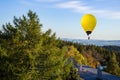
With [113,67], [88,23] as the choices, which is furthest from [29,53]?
[113,67]

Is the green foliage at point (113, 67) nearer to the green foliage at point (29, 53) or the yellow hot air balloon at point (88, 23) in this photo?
the green foliage at point (29, 53)

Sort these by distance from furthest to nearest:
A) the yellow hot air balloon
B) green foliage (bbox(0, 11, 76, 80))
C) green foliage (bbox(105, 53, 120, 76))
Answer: green foliage (bbox(105, 53, 120, 76)), green foliage (bbox(0, 11, 76, 80)), the yellow hot air balloon

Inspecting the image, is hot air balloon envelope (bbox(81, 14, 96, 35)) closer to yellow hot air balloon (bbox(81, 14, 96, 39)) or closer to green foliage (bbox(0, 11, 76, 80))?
yellow hot air balloon (bbox(81, 14, 96, 39))

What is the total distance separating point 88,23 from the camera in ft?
88.6

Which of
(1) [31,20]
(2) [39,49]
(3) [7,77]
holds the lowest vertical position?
(3) [7,77]

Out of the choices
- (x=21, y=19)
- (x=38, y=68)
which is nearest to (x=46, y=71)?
(x=38, y=68)

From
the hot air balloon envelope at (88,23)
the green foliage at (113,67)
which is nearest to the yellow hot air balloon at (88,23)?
the hot air balloon envelope at (88,23)

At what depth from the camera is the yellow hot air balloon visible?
1061 inches

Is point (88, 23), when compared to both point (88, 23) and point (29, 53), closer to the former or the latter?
point (88, 23)

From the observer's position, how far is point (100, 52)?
13488 cm

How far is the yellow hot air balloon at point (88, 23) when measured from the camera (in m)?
27.0

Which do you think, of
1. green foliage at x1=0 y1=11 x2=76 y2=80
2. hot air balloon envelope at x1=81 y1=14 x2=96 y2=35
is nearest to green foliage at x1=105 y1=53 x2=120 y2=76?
green foliage at x1=0 y1=11 x2=76 y2=80

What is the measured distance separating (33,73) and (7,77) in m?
2.21

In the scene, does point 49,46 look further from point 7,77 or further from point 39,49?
point 7,77
